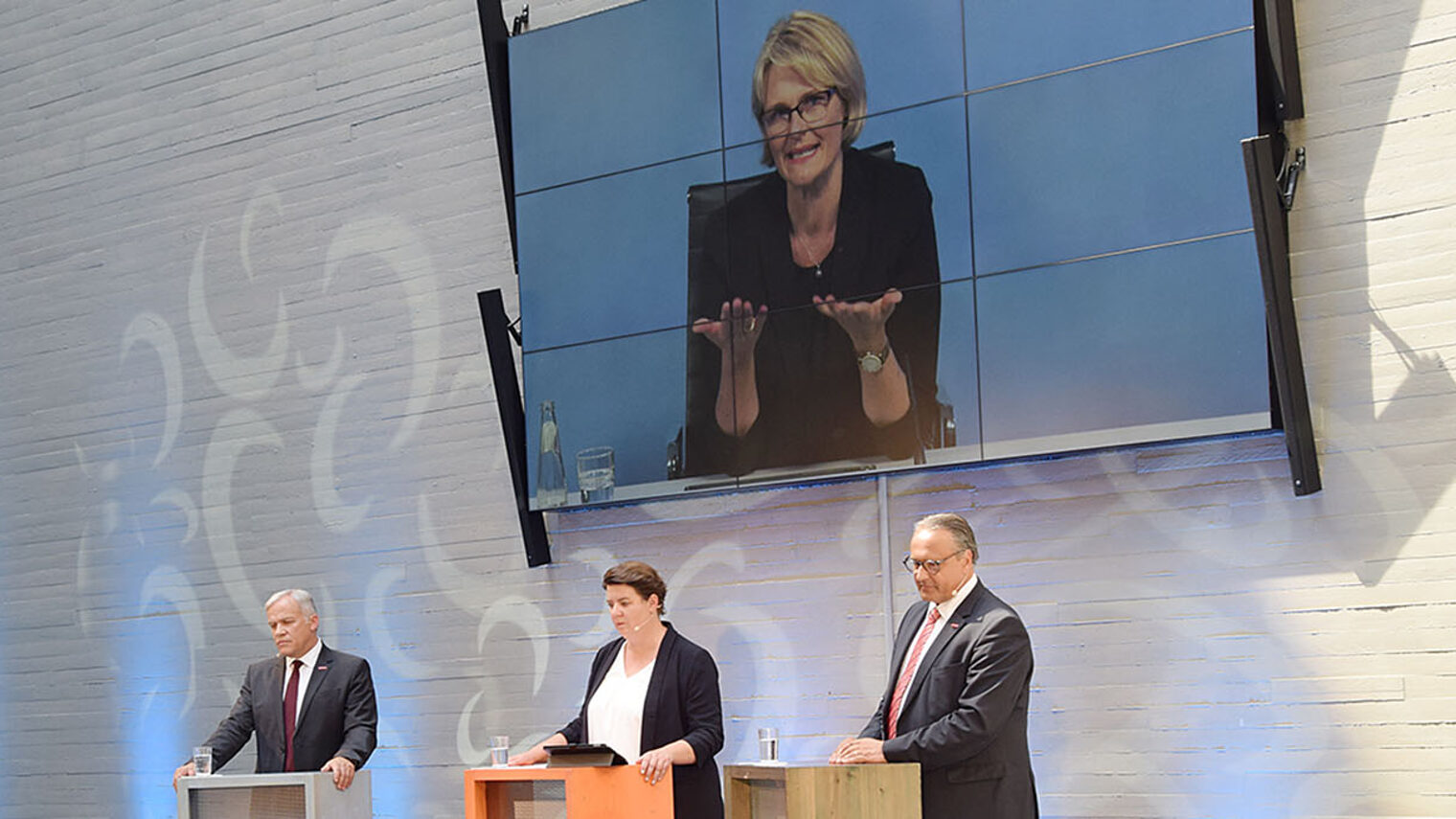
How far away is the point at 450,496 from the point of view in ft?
22.2

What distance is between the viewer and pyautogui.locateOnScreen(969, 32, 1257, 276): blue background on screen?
4898mm

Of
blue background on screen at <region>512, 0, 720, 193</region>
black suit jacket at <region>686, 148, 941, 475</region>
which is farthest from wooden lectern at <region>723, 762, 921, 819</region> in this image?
blue background on screen at <region>512, 0, 720, 193</region>

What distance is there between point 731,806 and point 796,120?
8.47 feet

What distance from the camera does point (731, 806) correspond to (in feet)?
13.8

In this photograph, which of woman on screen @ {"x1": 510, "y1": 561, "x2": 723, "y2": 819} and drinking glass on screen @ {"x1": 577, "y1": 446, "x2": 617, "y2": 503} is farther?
drinking glass on screen @ {"x1": 577, "y1": 446, "x2": 617, "y2": 503}

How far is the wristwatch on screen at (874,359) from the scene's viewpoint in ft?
18.0

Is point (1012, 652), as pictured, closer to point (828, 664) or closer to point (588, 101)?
point (828, 664)

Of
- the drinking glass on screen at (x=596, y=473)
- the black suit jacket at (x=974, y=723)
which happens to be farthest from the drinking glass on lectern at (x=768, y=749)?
the drinking glass on screen at (x=596, y=473)

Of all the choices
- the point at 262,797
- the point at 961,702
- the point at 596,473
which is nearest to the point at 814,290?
the point at 596,473

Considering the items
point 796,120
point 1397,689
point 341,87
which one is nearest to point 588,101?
point 796,120

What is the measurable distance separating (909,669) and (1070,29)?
2.12 m

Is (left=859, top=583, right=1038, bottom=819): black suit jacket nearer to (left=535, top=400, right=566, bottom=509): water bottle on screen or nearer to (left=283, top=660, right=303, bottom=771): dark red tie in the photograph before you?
(left=535, top=400, right=566, bottom=509): water bottle on screen

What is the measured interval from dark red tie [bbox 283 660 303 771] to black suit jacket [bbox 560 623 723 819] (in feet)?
5.09

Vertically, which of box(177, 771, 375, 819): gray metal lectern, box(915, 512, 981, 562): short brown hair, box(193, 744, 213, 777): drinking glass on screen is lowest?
box(177, 771, 375, 819): gray metal lectern
